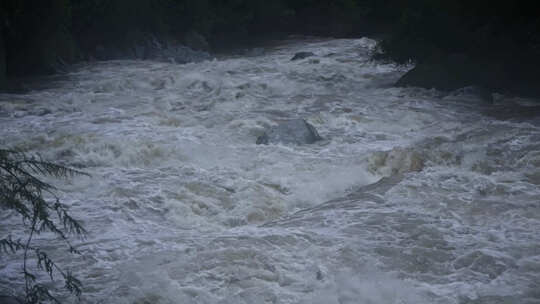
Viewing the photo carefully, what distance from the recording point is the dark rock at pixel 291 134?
1133cm

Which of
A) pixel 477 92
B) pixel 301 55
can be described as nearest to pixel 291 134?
pixel 477 92

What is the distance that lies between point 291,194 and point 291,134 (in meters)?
2.71

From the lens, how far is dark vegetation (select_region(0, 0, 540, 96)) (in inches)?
582

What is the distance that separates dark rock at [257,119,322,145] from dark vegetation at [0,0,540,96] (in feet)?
18.2

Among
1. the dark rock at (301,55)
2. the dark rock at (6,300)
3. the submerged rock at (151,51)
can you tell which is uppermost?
the submerged rock at (151,51)

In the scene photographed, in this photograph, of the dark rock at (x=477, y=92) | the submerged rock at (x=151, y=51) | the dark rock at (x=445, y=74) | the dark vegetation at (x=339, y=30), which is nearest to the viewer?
the dark rock at (x=477, y=92)

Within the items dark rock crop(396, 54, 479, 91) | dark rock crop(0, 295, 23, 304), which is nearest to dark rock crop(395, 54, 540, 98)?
dark rock crop(396, 54, 479, 91)

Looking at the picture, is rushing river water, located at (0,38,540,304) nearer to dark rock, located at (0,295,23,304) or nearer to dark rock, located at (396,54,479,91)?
dark rock, located at (0,295,23,304)

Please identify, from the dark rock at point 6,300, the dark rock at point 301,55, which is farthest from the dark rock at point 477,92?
the dark rock at point 6,300

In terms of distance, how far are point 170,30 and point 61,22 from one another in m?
7.45

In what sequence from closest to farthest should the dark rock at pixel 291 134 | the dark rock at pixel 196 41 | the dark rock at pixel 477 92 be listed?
the dark rock at pixel 291 134 < the dark rock at pixel 477 92 < the dark rock at pixel 196 41

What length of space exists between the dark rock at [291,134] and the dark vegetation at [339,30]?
5.56 m

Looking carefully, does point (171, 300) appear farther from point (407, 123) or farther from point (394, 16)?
point (394, 16)

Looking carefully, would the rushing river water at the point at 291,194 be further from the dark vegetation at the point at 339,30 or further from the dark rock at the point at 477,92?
the dark vegetation at the point at 339,30
